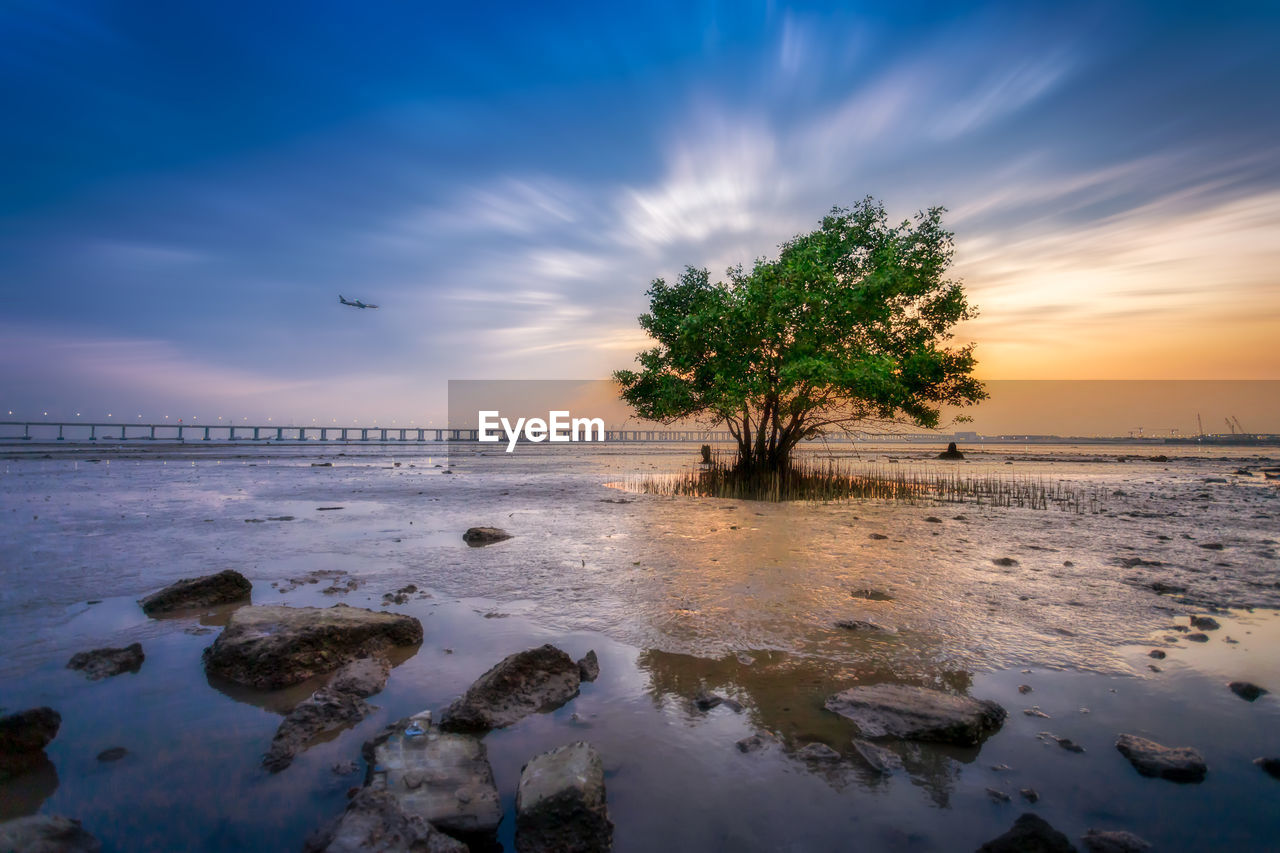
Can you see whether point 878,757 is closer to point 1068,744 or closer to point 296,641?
point 1068,744

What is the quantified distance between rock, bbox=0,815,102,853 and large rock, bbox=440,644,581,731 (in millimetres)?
1660

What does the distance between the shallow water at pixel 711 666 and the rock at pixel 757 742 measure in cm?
7

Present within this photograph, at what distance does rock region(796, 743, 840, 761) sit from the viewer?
3.19 metres

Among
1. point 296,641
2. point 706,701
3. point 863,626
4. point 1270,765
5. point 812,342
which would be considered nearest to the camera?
point 1270,765

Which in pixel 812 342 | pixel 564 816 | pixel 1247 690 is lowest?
pixel 1247 690

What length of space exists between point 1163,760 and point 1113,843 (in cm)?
99

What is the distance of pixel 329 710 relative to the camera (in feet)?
11.9

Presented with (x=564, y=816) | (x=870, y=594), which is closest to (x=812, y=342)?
(x=870, y=594)

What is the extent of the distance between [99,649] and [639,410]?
63.1 ft

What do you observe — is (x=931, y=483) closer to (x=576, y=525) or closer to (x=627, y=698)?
(x=576, y=525)

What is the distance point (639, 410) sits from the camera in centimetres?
2305

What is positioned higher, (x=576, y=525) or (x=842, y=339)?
(x=842, y=339)

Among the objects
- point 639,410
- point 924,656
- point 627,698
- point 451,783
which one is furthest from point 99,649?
point 639,410

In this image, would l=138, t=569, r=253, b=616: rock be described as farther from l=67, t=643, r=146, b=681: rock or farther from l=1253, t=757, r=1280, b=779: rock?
l=1253, t=757, r=1280, b=779: rock
